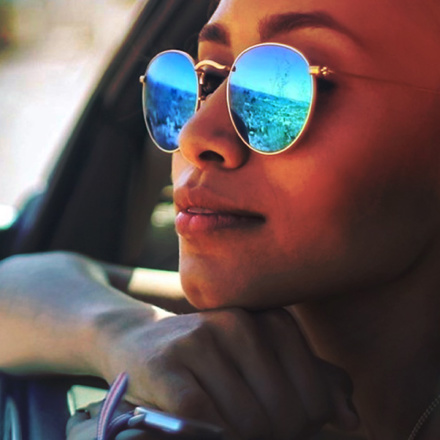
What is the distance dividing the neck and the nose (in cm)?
29

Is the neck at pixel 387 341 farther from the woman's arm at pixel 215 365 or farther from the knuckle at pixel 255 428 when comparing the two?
the knuckle at pixel 255 428

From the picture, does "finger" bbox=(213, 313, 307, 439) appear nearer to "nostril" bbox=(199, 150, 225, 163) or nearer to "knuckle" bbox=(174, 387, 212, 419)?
"knuckle" bbox=(174, 387, 212, 419)

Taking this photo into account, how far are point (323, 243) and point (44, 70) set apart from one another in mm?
6415

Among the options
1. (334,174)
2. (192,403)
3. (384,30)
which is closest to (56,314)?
(192,403)

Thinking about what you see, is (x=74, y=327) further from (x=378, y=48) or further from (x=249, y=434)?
(x=378, y=48)

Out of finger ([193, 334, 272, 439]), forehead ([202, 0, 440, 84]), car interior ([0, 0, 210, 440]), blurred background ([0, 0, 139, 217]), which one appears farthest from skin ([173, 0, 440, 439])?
blurred background ([0, 0, 139, 217])

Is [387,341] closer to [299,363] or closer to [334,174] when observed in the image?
[299,363]

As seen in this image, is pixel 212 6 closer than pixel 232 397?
No

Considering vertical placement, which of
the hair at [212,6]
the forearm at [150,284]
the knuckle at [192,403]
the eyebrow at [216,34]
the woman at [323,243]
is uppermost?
the hair at [212,6]

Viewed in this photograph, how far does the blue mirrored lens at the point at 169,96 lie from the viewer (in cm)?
167

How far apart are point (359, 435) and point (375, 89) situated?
1.79 ft

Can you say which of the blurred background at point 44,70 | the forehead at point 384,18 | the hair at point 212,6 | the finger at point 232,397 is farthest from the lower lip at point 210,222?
the blurred background at point 44,70

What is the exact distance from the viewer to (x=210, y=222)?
4.80 ft

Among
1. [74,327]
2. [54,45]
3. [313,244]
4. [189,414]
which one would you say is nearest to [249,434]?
[189,414]
